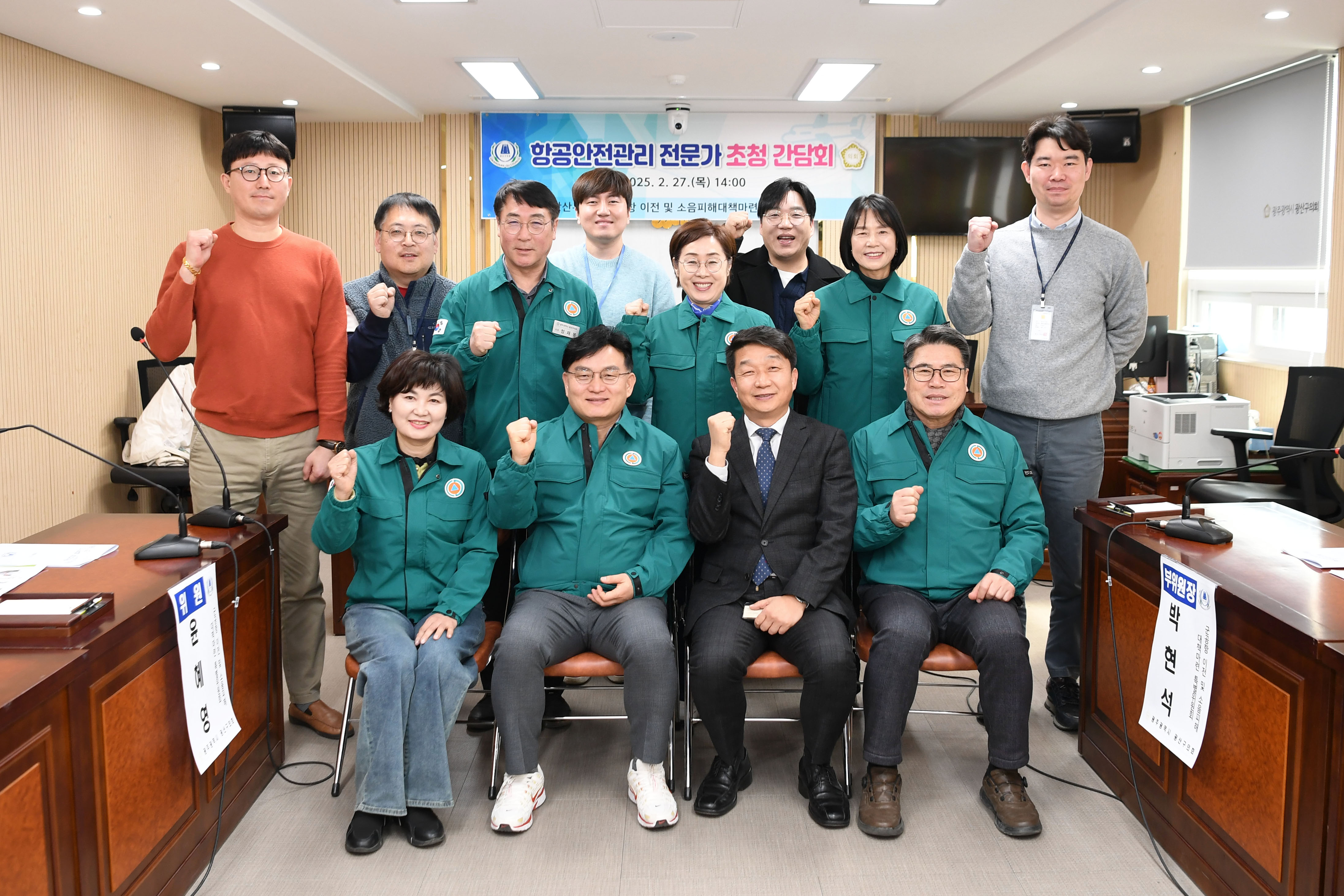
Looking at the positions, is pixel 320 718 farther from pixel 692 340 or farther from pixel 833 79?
pixel 833 79

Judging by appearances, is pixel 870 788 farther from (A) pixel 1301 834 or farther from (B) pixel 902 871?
(A) pixel 1301 834

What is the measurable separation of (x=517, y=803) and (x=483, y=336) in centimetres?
135

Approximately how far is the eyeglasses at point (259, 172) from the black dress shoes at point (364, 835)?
72.2 inches

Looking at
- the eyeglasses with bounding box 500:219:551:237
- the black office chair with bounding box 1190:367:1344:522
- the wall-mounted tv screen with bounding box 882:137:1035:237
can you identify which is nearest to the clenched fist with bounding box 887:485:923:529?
the eyeglasses with bounding box 500:219:551:237

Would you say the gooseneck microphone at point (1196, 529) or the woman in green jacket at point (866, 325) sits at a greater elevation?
the woman in green jacket at point (866, 325)

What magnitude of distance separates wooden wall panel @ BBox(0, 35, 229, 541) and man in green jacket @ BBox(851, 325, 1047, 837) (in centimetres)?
432

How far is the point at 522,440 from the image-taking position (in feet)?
8.71

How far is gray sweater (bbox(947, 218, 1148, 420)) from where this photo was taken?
320cm

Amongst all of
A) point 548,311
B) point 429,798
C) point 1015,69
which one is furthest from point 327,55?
point 429,798

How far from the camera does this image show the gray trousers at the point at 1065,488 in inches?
126

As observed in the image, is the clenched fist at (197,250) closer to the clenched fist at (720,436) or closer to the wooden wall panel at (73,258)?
the clenched fist at (720,436)

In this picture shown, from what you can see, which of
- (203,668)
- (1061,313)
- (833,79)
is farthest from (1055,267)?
(833,79)

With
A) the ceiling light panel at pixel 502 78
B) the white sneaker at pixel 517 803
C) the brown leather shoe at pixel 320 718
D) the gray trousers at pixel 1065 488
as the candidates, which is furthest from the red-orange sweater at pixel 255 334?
the ceiling light panel at pixel 502 78

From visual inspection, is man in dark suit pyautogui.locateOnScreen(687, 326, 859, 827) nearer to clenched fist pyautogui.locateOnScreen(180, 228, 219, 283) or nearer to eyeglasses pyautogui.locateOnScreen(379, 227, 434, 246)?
eyeglasses pyautogui.locateOnScreen(379, 227, 434, 246)
